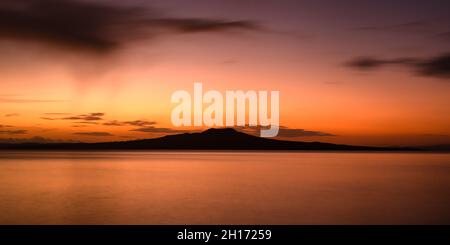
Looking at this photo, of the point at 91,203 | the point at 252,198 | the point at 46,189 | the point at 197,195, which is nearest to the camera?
the point at 91,203

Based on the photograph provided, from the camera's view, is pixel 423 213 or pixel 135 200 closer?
pixel 423 213

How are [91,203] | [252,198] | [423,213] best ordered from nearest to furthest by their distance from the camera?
[423,213] < [91,203] < [252,198]

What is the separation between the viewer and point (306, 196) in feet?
92.0

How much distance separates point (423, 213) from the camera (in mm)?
21609

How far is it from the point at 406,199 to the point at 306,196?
19.3 feet
